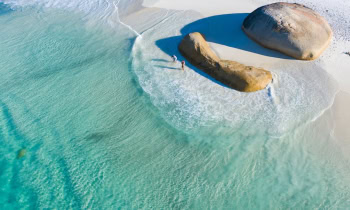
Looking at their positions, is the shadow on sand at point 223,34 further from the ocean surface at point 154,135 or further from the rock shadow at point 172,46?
the ocean surface at point 154,135

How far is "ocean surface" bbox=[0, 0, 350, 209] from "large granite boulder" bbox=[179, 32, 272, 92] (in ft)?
1.84

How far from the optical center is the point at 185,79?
1620cm

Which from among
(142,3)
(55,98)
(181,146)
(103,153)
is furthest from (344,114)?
(142,3)

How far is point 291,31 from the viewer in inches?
658

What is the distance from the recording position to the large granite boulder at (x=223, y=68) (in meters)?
15.2

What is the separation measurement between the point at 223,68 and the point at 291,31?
5.27 m

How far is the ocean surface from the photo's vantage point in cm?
1147

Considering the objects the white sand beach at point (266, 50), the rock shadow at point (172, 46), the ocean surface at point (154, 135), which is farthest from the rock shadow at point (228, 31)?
the ocean surface at point (154, 135)

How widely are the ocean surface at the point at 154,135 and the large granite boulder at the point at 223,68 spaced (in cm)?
56

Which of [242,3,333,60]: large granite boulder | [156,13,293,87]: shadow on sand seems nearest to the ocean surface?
[156,13,293,87]: shadow on sand

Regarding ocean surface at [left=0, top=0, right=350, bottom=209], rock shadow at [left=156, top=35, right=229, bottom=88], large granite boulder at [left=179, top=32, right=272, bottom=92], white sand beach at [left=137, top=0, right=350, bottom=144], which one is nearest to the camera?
ocean surface at [left=0, top=0, right=350, bottom=209]

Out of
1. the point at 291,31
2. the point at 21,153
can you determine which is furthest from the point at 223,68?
the point at 21,153

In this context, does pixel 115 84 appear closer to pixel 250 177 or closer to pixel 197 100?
pixel 197 100

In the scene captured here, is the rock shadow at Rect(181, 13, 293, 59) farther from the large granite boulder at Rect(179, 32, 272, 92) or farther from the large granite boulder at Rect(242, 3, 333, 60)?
the large granite boulder at Rect(179, 32, 272, 92)
